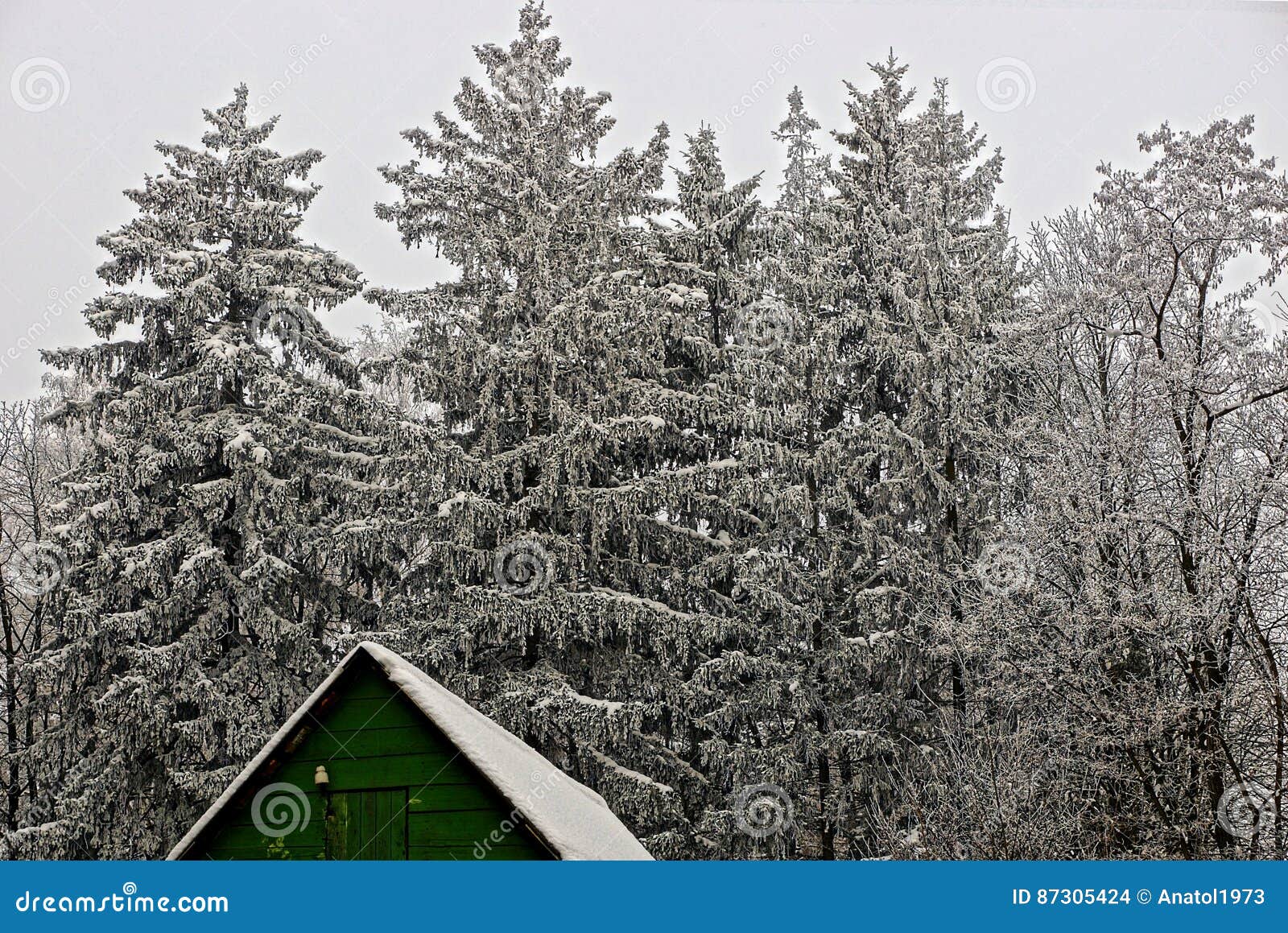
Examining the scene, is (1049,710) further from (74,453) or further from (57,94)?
(74,453)

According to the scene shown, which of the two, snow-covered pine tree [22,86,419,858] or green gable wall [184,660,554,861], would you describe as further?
snow-covered pine tree [22,86,419,858]

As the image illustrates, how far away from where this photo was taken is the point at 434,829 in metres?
7.11

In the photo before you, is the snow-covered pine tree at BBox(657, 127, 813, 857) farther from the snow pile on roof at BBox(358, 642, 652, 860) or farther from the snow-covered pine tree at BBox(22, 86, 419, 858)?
the snow pile on roof at BBox(358, 642, 652, 860)

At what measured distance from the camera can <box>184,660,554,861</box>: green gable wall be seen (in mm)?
7062

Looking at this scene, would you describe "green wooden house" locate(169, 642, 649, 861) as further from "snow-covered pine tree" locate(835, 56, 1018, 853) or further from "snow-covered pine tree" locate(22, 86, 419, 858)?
"snow-covered pine tree" locate(835, 56, 1018, 853)

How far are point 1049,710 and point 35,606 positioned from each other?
14733 millimetres

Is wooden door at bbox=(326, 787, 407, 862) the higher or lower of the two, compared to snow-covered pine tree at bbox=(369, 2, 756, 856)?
lower

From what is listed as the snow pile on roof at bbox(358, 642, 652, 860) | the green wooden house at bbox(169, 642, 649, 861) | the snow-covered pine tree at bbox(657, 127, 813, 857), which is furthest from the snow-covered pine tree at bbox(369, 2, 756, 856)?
the green wooden house at bbox(169, 642, 649, 861)

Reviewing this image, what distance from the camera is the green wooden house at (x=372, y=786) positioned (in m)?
7.02

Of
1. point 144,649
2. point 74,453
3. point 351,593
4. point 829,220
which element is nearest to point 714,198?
point 829,220

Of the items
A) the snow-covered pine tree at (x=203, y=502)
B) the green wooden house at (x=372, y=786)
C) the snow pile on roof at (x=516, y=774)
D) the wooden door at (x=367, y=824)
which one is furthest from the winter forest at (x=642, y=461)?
the wooden door at (x=367, y=824)

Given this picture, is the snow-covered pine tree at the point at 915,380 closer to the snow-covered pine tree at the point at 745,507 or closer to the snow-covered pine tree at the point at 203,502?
the snow-covered pine tree at the point at 745,507

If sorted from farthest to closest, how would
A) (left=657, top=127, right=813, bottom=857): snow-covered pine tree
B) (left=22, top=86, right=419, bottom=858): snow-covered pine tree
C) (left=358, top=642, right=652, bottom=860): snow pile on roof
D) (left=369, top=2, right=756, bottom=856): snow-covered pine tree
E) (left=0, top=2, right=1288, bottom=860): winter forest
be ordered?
1. (left=657, top=127, right=813, bottom=857): snow-covered pine tree
2. (left=369, top=2, right=756, bottom=856): snow-covered pine tree
3. (left=22, top=86, right=419, bottom=858): snow-covered pine tree
4. (left=0, top=2, right=1288, bottom=860): winter forest
5. (left=358, top=642, right=652, bottom=860): snow pile on roof

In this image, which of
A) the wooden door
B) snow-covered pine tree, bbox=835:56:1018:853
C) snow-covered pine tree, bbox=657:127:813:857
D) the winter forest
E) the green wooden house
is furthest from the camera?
snow-covered pine tree, bbox=835:56:1018:853
